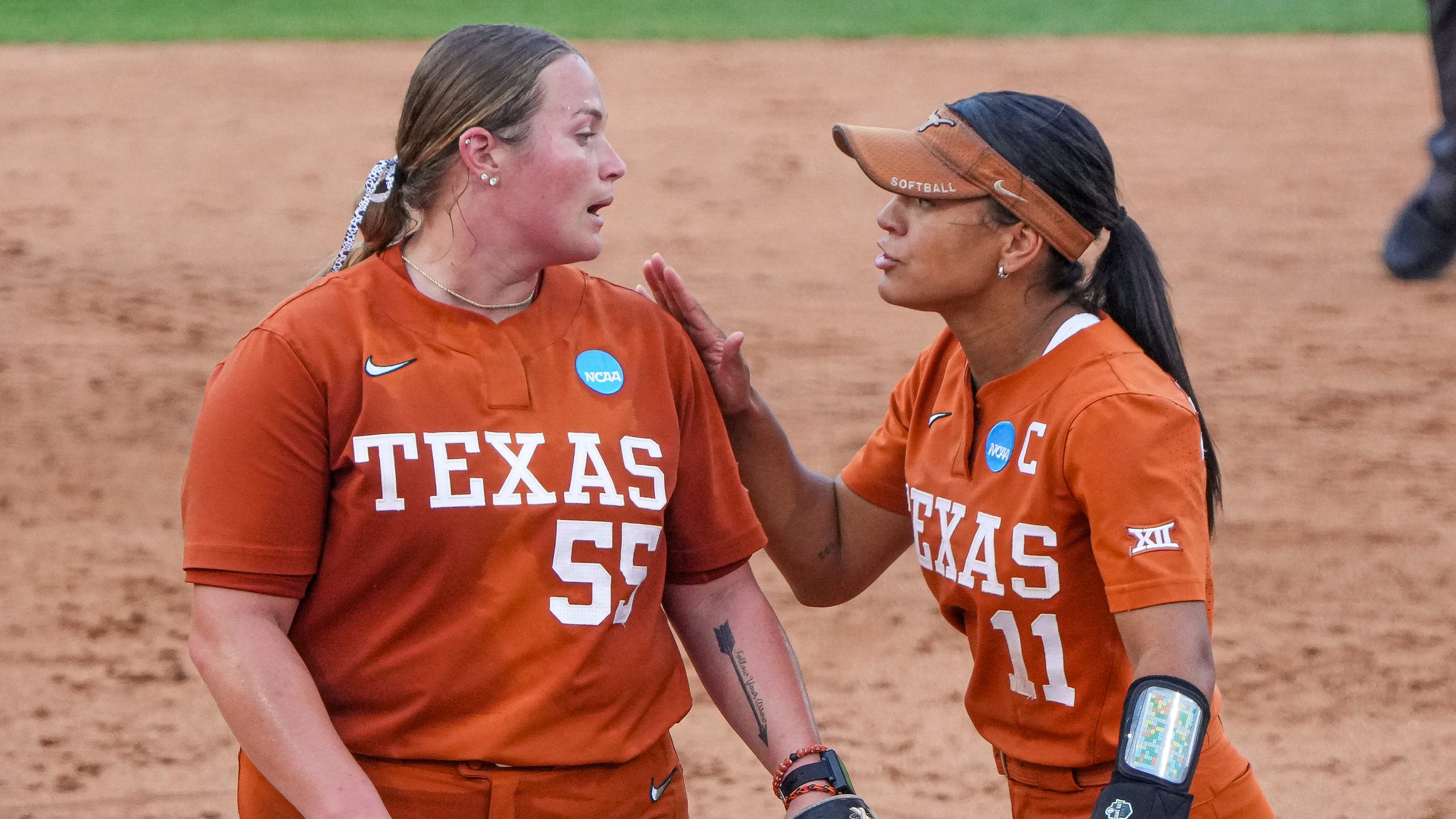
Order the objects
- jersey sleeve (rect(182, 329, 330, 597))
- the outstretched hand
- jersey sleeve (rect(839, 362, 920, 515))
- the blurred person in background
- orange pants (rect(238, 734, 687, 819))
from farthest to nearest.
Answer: the blurred person in background < jersey sleeve (rect(839, 362, 920, 515)) < the outstretched hand < orange pants (rect(238, 734, 687, 819)) < jersey sleeve (rect(182, 329, 330, 597))

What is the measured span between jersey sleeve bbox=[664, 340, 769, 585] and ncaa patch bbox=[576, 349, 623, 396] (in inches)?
5.6

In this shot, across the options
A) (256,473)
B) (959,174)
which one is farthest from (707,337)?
(256,473)

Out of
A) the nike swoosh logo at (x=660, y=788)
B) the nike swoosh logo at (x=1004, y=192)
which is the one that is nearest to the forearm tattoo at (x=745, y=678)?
the nike swoosh logo at (x=660, y=788)

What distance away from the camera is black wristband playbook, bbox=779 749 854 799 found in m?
2.38

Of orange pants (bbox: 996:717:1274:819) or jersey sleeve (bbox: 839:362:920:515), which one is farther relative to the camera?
jersey sleeve (bbox: 839:362:920:515)

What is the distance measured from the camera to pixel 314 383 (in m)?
2.12

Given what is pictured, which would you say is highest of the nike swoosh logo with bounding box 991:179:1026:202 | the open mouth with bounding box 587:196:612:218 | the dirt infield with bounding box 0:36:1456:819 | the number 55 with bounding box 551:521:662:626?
→ the nike swoosh logo with bounding box 991:179:1026:202

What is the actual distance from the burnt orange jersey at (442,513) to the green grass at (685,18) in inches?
406

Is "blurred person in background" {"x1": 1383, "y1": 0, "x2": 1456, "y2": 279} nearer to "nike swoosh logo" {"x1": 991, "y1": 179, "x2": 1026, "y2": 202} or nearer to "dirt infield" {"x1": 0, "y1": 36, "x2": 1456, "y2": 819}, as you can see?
"dirt infield" {"x1": 0, "y1": 36, "x2": 1456, "y2": 819}

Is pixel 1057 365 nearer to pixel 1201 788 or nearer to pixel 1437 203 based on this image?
pixel 1201 788

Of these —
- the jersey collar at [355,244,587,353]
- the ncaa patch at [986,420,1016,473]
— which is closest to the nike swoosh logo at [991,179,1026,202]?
the ncaa patch at [986,420,1016,473]

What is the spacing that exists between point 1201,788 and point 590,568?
99cm

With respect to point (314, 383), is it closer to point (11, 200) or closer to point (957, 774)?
point (957, 774)

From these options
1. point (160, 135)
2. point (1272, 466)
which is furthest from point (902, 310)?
point (160, 135)
